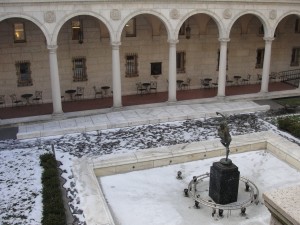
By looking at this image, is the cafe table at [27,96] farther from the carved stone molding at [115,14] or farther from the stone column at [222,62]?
the stone column at [222,62]

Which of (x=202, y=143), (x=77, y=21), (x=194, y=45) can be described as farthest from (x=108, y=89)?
(x=202, y=143)

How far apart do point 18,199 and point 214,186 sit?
7.13 metres

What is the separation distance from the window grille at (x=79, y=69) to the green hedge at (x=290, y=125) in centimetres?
1290

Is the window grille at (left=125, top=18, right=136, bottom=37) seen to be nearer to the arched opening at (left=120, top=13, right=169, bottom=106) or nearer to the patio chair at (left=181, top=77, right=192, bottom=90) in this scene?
the arched opening at (left=120, top=13, right=169, bottom=106)

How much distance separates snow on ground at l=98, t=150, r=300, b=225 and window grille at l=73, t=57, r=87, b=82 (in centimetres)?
1157

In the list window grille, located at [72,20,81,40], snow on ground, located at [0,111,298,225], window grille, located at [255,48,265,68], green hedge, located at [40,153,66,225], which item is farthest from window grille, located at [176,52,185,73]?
green hedge, located at [40,153,66,225]

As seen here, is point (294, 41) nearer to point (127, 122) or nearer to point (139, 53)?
point (139, 53)

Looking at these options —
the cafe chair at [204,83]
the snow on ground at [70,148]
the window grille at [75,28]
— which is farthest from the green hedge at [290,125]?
the window grille at [75,28]

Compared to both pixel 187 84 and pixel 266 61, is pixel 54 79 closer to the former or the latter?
pixel 187 84

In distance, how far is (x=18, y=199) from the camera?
1363 cm

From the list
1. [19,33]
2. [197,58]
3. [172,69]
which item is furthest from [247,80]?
[19,33]

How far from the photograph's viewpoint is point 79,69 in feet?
83.0

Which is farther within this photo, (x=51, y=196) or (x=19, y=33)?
(x=19, y=33)

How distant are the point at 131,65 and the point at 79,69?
12.0 ft
